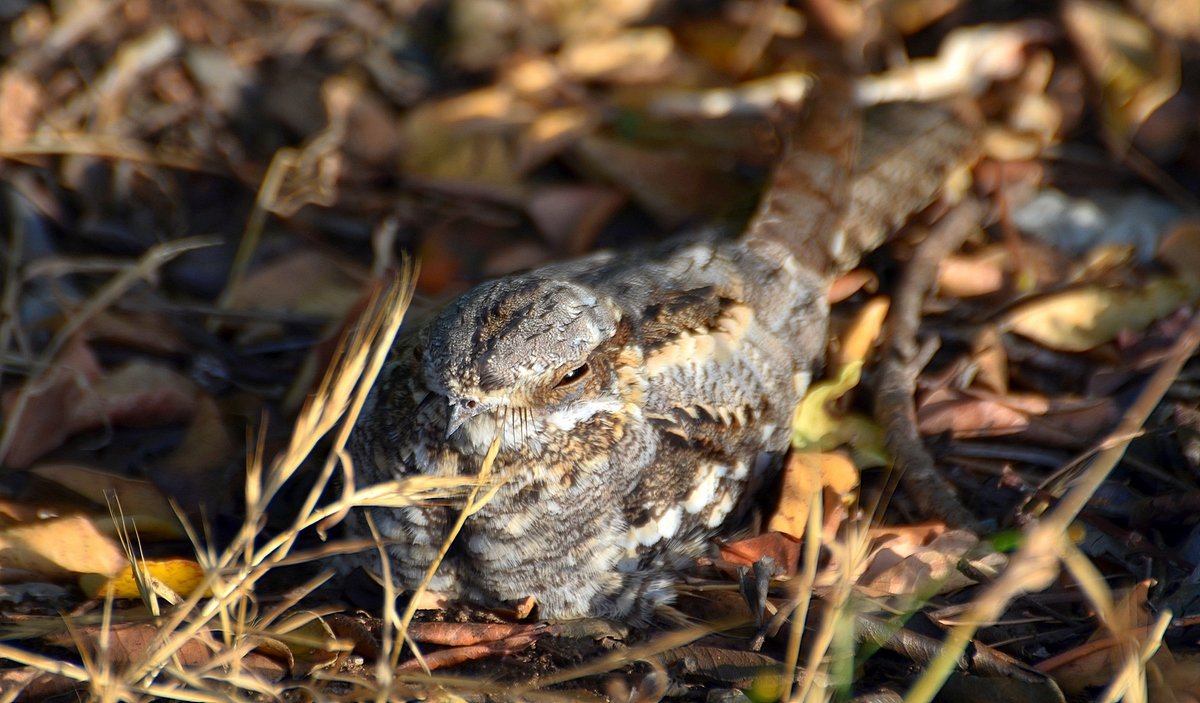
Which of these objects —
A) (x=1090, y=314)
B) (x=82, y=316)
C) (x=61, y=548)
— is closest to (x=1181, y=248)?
(x=1090, y=314)

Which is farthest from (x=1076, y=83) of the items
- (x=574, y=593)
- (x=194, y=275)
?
(x=194, y=275)

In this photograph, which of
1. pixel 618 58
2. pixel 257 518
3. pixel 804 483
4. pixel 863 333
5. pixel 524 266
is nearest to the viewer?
pixel 257 518

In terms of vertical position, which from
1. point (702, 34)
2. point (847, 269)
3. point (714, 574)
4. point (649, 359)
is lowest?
point (714, 574)

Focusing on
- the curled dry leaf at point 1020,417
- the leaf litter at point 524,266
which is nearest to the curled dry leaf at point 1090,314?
the leaf litter at point 524,266

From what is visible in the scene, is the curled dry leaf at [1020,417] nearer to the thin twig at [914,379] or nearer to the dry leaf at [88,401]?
the thin twig at [914,379]

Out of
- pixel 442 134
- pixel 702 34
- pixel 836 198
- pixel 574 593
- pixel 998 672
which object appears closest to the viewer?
pixel 998 672

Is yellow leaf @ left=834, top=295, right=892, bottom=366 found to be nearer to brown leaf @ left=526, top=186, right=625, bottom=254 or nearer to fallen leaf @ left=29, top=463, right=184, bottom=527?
brown leaf @ left=526, top=186, right=625, bottom=254

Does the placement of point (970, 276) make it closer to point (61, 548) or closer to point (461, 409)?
point (461, 409)

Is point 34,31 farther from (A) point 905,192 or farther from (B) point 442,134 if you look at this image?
(A) point 905,192
